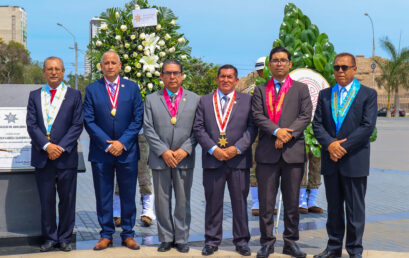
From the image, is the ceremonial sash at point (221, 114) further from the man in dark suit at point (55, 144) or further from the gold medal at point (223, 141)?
the man in dark suit at point (55, 144)

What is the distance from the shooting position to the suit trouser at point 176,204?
4.86 meters

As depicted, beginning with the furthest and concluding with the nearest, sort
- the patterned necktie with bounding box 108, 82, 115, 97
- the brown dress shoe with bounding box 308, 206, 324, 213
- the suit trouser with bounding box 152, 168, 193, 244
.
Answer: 1. the brown dress shoe with bounding box 308, 206, 324, 213
2. the patterned necktie with bounding box 108, 82, 115, 97
3. the suit trouser with bounding box 152, 168, 193, 244

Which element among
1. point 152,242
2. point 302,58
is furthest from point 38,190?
point 302,58

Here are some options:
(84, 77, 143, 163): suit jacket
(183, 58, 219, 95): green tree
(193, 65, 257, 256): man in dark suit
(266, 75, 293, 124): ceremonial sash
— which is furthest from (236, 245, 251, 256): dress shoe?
(183, 58, 219, 95): green tree

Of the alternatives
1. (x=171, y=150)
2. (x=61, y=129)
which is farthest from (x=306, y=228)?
(x=61, y=129)

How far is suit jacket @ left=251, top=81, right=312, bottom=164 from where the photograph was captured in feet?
15.3

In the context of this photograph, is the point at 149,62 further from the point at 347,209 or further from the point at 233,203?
the point at 347,209

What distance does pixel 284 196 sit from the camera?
474cm

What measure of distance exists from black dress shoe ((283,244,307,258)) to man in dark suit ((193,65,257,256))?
15.4 inches

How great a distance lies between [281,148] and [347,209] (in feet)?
2.90

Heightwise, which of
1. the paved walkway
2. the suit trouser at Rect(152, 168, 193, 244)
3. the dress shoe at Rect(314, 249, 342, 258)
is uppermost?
the suit trouser at Rect(152, 168, 193, 244)

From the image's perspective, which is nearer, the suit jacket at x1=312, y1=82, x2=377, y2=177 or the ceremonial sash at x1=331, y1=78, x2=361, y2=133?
the suit jacket at x1=312, y1=82, x2=377, y2=177

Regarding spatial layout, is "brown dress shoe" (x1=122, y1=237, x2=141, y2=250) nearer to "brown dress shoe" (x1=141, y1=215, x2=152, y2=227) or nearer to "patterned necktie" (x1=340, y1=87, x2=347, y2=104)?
"brown dress shoe" (x1=141, y1=215, x2=152, y2=227)

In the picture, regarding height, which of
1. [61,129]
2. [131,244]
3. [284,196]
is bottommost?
[131,244]
